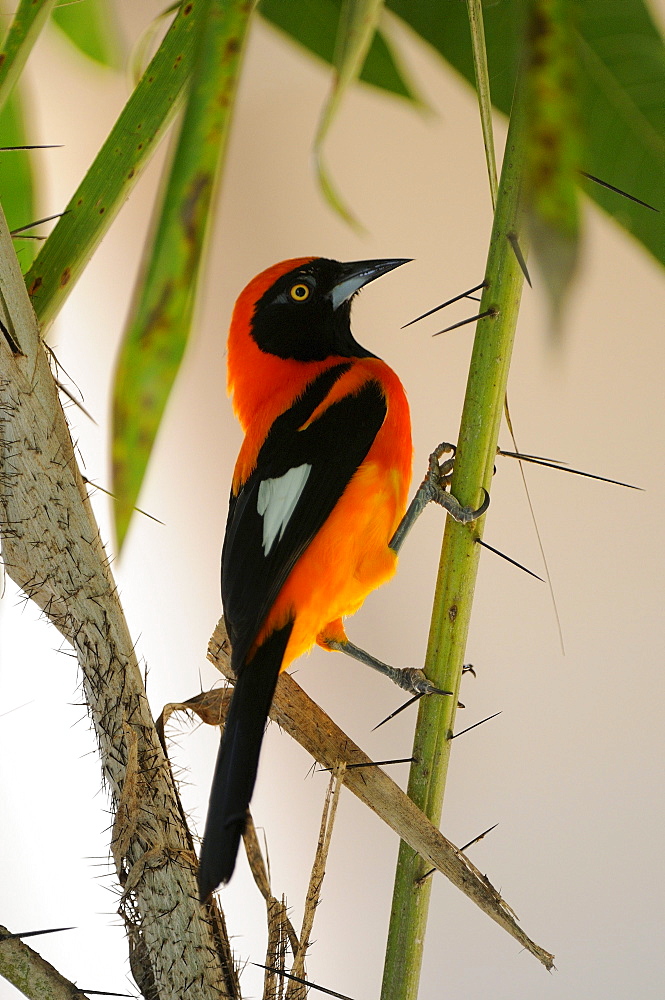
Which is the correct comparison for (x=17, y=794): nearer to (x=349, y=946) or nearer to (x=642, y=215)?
(x=349, y=946)

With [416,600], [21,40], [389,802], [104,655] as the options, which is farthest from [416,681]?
[416,600]

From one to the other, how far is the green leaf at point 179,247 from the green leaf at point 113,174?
0.18 metres

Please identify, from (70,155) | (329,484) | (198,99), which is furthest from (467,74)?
(70,155)

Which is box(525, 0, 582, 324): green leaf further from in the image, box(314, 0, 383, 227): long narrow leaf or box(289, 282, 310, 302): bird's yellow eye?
box(289, 282, 310, 302): bird's yellow eye

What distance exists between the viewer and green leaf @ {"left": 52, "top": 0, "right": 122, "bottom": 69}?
0.82 m

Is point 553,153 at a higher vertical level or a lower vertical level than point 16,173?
lower

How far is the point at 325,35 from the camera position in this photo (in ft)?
2.29

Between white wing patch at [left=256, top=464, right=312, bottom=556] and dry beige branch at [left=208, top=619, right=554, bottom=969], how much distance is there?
0.10 metres

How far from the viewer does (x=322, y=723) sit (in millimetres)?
489

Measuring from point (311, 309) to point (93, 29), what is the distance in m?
0.46

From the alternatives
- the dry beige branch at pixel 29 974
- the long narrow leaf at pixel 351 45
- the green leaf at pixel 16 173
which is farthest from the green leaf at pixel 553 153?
the green leaf at pixel 16 173

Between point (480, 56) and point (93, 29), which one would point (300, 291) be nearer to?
point (480, 56)

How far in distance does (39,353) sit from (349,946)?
96cm

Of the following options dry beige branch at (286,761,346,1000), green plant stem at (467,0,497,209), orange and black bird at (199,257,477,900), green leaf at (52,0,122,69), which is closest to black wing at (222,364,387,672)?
orange and black bird at (199,257,477,900)
